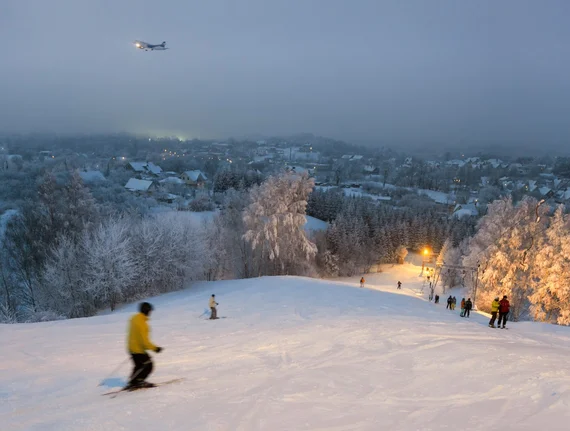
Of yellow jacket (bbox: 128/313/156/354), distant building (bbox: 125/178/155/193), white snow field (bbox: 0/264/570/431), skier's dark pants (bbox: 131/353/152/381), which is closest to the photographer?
white snow field (bbox: 0/264/570/431)

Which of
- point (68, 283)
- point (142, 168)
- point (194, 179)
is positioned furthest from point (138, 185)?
point (68, 283)

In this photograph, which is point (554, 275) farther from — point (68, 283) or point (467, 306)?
point (68, 283)

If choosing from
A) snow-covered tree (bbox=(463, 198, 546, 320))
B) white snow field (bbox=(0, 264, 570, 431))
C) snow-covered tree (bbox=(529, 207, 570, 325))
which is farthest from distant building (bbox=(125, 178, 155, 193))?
snow-covered tree (bbox=(529, 207, 570, 325))

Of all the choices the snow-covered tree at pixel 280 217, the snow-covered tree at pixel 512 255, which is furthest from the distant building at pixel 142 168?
the snow-covered tree at pixel 512 255

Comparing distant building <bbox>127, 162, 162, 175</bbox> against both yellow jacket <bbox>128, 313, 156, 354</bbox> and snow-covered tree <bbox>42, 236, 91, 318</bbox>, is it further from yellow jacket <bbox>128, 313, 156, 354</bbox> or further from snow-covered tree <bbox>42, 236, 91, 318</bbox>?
yellow jacket <bbox>128, 313, 156, 354</bbox>

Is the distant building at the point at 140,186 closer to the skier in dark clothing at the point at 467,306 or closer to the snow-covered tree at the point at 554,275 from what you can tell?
the snow-covered tree at the point at 554,275

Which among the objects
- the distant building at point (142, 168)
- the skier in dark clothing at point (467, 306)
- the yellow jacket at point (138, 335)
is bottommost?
the skier in dark clothing at point (467, 306)
